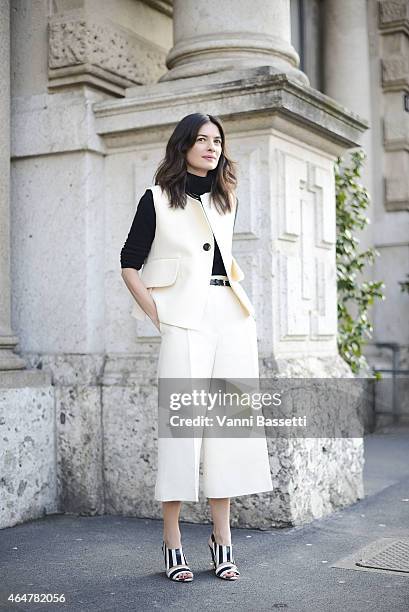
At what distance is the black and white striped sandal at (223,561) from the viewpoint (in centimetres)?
356

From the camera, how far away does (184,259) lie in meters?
3.59

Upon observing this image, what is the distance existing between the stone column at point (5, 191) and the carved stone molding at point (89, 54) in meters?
0.25

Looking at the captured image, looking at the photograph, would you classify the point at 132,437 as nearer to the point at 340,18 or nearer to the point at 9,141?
the point at 9,141

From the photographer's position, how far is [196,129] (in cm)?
361

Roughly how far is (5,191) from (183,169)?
1689 mm

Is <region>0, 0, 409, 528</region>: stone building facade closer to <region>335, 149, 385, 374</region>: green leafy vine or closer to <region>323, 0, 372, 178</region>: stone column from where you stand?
<region>335, 149, 385, 374</region>: green leafy vine

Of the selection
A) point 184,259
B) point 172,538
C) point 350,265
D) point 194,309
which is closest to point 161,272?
point 184,259

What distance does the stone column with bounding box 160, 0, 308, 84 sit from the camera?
4.99m

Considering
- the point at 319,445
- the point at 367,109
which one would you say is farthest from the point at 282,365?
the point at 367,109

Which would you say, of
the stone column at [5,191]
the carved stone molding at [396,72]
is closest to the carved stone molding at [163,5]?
the stone column at [5,191]

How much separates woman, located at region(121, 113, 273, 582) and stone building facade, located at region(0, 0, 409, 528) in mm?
935

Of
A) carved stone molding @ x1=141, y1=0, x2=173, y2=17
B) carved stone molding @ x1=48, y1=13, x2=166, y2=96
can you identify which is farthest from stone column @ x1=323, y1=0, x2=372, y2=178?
carved stone molding @ x1=48, y1=13, x2=166, y2=96

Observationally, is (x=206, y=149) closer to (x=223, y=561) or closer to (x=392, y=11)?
(x=223, y=561)

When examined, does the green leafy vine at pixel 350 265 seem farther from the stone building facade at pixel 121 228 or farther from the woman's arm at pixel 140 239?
the woman's arm at pixel 140 239
